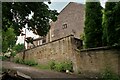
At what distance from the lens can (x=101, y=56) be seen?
15055mm

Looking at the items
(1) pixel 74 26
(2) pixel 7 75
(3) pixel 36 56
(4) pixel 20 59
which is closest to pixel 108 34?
(2) pixel 7 75

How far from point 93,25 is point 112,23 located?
3034 mm

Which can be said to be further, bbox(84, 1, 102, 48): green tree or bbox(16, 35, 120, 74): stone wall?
bbox(84, 1, 102, 48): green tree

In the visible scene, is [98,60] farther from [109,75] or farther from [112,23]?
[112,23]

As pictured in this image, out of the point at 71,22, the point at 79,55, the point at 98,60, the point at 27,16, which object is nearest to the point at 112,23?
the point at 98,60

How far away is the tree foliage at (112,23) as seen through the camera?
14289 mm

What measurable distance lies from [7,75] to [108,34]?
8350 millimetres

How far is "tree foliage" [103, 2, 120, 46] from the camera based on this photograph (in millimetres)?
14289

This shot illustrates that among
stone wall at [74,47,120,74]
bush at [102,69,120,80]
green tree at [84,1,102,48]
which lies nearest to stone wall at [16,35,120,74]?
stone wall at [74,47,120,74]

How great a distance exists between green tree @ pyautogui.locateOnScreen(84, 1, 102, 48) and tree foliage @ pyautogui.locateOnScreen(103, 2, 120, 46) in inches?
63.3

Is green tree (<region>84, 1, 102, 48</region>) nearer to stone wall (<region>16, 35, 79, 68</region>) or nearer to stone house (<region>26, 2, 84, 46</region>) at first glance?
stone wall (<region>16, 35, 79, 68</region>)

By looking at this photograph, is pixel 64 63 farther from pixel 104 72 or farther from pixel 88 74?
pixel 104 72

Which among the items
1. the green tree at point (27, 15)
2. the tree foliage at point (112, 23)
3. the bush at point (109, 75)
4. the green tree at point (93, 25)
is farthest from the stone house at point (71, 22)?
the green tree at point (27, 15)

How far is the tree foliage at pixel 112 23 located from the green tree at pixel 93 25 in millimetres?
1608
